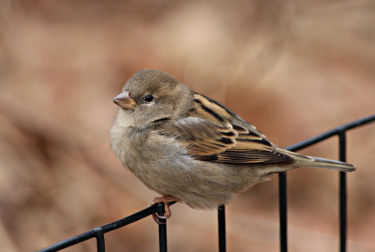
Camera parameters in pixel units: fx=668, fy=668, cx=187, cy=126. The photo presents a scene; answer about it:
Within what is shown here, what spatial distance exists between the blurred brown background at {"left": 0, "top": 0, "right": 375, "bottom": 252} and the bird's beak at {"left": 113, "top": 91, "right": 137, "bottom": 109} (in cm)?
189

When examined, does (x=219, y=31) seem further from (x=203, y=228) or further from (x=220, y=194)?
(x=220, y=194)

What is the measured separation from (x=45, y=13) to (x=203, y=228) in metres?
2.60

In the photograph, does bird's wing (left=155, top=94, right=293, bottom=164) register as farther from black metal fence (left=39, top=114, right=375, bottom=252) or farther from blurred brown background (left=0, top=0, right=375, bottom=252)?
blurred brown background (left=0, top=0, right=375, bottom=252)

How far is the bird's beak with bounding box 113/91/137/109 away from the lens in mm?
3018

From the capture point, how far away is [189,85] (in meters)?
5.58

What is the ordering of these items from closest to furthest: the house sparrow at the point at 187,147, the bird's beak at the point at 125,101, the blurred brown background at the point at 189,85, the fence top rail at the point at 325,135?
the fence top rail at the point at 325,135 → the house sparrow at the point at 187,147 → the bird's beak at the point at 125,101 → the blurred brown background at the point at 189,85

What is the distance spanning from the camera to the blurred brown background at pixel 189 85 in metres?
4.86

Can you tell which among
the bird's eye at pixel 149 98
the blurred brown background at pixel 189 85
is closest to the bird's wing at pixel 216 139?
the bird's eye at pixel 149 98

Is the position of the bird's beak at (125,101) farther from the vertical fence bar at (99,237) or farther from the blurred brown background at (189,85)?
the blurred brown background at (189,85)

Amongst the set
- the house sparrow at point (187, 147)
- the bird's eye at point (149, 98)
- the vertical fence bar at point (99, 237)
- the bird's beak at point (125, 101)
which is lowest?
the vertical fence bar at point (99, 237)

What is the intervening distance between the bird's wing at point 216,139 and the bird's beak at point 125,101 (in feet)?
0.54

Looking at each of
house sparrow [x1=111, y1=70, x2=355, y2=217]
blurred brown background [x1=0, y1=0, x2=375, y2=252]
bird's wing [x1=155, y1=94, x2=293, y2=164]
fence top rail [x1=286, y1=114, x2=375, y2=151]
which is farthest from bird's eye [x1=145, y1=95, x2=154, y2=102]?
blurred brown background [x1=0, y1=0, x2=375, y2=252]

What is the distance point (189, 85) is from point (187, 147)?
103 inches

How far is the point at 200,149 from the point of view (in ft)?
9.89
